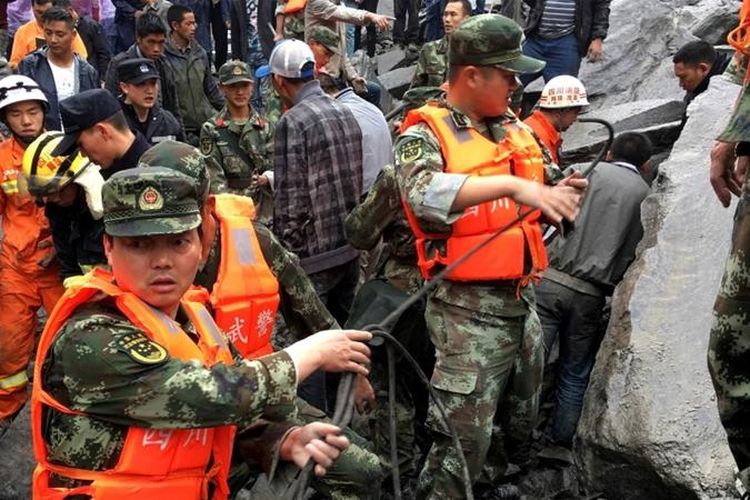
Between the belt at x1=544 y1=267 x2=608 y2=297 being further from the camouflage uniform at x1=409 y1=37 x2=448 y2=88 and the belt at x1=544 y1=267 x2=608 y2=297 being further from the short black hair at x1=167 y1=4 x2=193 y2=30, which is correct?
the short black hair at x1=167 y1=4 x2=193 y2=30

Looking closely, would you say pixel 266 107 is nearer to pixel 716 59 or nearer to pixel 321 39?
pixel 321 39

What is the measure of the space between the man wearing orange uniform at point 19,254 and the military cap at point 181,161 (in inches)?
91.6

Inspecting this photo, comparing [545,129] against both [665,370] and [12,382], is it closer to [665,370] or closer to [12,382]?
[665,370]

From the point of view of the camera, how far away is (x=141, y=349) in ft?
8.21

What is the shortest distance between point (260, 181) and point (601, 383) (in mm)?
3001

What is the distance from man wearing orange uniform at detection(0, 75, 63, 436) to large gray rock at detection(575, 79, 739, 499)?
337 centimetres

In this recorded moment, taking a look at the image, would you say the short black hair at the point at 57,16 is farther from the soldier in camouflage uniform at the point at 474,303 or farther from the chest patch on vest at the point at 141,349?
the chest patch on vest at the point at 141,349

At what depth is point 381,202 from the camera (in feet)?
16.3

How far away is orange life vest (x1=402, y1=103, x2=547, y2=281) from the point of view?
4121mm

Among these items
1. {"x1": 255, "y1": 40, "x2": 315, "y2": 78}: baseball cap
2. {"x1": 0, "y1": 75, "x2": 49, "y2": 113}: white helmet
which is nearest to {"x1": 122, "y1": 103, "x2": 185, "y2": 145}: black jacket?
{"x1": 0, "y1": 75, "x2": 49, "y2": 113}: white helmet

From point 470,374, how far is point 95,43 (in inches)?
250

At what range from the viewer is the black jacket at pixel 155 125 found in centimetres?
635

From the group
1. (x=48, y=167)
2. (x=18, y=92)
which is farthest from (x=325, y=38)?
(x=48, y=167)

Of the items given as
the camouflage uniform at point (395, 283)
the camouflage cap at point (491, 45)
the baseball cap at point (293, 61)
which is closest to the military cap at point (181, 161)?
the camouflage cap at point (491, 45)
